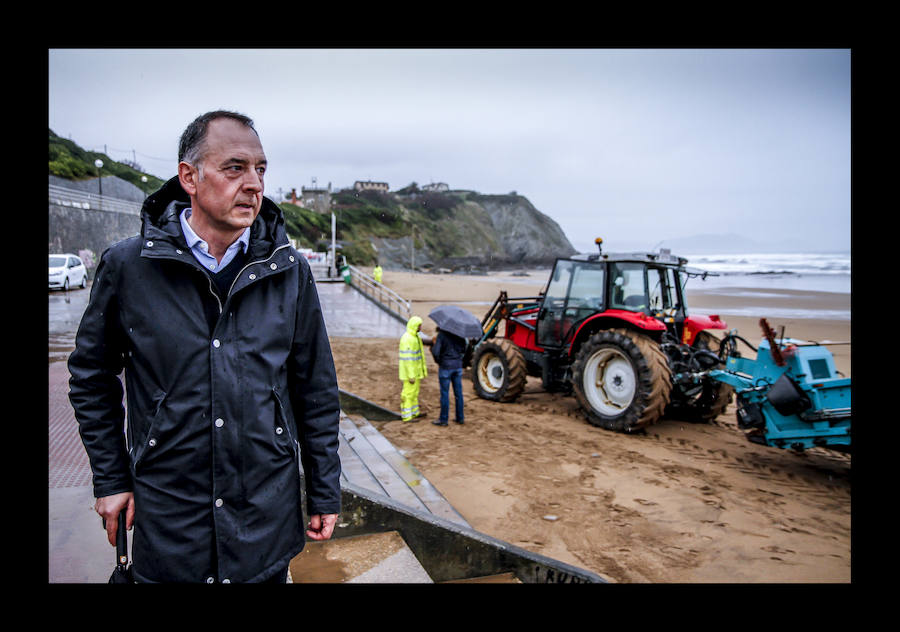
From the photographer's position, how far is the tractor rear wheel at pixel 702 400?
7.59m

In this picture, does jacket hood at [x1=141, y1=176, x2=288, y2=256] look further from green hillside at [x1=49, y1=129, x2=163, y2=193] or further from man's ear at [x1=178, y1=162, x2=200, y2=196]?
green hillside at [x1=49, y1=129, x2=163, y2=193]

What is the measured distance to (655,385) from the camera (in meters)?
6.98

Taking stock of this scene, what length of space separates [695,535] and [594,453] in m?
2.01

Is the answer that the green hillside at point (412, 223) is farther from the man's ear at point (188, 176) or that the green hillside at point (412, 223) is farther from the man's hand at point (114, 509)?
the man's hand at point (114, 509)

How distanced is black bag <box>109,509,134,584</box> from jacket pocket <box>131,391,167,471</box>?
0.71ft

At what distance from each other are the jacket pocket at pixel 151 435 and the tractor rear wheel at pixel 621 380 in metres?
6.12

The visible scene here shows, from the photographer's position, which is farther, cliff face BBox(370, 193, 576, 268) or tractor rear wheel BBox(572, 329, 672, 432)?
cliff face BBox(370, 193, 576, 268)

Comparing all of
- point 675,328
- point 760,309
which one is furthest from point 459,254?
point 675,328

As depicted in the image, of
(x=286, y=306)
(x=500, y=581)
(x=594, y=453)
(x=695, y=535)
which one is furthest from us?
(x=594, y=453)

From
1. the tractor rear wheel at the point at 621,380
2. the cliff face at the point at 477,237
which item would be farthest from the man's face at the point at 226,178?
the cliff face at the point at 477,237

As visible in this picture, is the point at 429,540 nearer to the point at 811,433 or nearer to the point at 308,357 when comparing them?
the point at 308,357

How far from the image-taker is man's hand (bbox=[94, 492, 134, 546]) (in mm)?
1767

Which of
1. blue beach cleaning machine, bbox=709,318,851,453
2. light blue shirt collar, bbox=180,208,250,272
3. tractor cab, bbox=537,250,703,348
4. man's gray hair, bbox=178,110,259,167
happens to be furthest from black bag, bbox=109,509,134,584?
tractor cab, bbox=537,250,703,348

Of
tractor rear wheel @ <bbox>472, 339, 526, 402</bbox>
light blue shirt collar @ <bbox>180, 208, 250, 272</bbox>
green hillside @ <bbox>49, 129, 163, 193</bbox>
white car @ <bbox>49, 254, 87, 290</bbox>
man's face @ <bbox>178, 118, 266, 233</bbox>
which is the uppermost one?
green hillside @ <bbox>49, 129, 163, 193</bbox>
